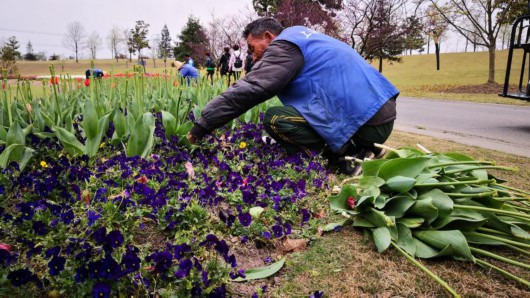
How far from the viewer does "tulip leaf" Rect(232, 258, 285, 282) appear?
62.1 inches

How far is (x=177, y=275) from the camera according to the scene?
51.4 inches

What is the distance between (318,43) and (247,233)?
1728mm

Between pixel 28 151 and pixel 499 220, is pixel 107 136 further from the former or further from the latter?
pixel 499 220

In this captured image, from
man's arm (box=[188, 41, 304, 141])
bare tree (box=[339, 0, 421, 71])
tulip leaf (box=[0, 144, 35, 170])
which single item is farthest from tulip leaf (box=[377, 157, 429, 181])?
bare tree (box=[339, 0, 421, 71])

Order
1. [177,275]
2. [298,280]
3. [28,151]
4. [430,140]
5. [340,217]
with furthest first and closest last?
[430,140], [28,151], [340,217], [298,280], [177,275]

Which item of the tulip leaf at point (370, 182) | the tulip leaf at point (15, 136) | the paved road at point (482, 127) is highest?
the tulip leaf at point (15, 136)

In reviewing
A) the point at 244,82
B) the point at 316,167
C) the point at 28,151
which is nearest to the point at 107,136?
the point at 28,151

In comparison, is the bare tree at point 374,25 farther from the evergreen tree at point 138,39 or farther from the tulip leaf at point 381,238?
the evergreen tree at point 138,39

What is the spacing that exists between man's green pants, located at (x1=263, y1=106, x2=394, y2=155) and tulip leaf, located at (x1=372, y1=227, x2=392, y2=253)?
125 cm

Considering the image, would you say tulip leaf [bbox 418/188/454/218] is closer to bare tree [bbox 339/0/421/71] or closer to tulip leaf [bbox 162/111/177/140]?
tulip leaf [bbox 162/111/177/140]

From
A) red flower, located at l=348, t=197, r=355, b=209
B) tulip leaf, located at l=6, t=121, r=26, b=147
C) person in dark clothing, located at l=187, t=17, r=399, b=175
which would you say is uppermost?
person in dark clothing, located at l=187, t=17, r=399, b=175

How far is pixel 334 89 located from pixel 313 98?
0.59 feet

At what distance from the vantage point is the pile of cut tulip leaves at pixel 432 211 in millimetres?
1765

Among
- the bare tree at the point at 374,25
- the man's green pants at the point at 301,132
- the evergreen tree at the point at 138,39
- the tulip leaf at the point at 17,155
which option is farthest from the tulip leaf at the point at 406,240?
the evergreen tree at the point at 138,39
